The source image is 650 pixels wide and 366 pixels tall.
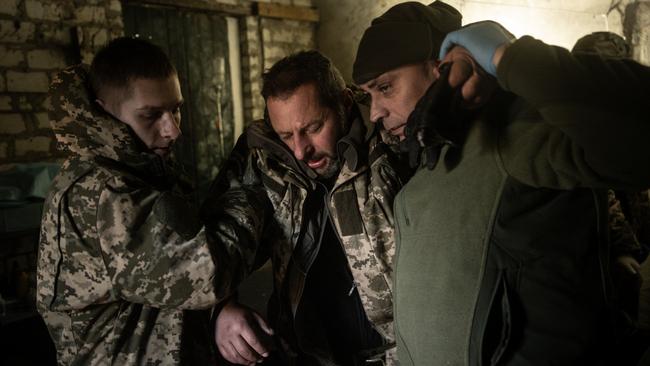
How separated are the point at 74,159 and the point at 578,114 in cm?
148

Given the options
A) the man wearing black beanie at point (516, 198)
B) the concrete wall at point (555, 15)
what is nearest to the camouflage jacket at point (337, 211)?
the man wearing black beanie at point (516, 198)

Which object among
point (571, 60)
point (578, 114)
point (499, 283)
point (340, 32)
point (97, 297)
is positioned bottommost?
point (97, 297)

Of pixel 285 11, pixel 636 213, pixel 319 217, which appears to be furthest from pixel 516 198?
pixel 285 11

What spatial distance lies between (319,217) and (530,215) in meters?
0.92

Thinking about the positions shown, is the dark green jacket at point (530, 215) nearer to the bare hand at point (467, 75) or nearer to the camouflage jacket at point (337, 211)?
the bare hand at point (467, 75)

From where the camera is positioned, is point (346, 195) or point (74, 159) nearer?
point (74, 159)

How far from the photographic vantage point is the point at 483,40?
1.13m

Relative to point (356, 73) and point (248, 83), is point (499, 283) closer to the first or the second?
point (356, 73)

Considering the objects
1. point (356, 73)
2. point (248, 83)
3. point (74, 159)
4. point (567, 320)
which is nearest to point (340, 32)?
point (248, 83)

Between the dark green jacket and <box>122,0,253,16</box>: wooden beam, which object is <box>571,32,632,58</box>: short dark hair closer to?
the dark green jacket

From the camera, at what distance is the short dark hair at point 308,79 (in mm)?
2008

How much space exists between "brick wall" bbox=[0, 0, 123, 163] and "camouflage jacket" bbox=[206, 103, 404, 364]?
3.41 meters

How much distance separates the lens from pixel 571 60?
3.16 feet

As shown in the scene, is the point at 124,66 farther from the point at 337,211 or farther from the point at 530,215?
the point at 530,215
